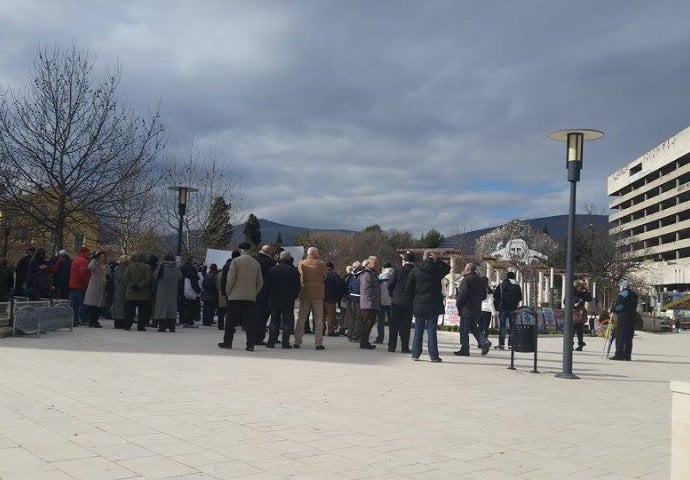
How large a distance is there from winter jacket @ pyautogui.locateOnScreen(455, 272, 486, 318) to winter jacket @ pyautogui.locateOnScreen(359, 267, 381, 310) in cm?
172

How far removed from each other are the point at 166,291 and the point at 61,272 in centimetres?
323

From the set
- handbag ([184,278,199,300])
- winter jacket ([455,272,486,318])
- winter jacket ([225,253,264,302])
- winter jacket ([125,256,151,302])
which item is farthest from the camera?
handbag ([184,278,199,300])

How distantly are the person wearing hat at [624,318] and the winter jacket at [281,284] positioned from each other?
6.98m

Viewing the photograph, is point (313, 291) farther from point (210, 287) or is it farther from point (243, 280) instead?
point (210, 287)

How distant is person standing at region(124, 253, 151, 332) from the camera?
52.5 ft

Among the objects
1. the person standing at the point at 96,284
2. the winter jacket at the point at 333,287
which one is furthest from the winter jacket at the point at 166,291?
the winter jacket at the point at 333,287

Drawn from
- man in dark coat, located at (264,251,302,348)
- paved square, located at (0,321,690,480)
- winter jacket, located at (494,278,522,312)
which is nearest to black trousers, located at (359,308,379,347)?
man in dark coat, located at (264,251,302,348)

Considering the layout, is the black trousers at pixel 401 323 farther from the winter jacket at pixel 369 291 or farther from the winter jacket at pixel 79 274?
the winter jacket at pixel 79 274

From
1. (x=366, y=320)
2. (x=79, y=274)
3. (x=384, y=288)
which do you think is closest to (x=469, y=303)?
(x=366, y=320)

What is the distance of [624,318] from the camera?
49.5ft

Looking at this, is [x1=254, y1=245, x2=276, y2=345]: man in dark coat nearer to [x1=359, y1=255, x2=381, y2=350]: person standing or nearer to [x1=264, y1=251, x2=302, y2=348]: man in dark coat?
[x1=264, y1=251, x2=302, y2=348]: man in dark coat

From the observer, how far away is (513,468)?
5527 mm

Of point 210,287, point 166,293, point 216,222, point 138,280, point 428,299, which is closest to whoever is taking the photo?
point 428,299

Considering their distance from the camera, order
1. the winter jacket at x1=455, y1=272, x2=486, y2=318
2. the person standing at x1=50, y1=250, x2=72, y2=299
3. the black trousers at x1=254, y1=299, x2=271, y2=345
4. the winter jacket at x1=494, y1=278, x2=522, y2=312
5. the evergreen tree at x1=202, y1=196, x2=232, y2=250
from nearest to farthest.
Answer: the black trousers at x1=254, y1=299, x2=271, y2=345
the winter jacket at x1=455, y1=272, x2=486, y2=318
the winter jacket at x1=494, y1=278, x2=522, y2=312
the person standing at x1=50, y1=250, x2=72, y2=299
the evergreen tree at x1=202, y1=196, x2=232, y2=250
